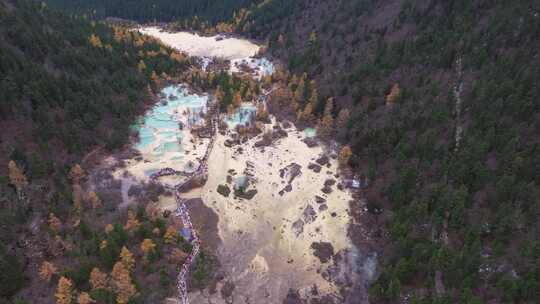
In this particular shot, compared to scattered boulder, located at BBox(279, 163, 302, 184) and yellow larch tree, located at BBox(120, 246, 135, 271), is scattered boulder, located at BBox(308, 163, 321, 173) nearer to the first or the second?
scattered boulder, located at BBox(279, 163, 302, 184)

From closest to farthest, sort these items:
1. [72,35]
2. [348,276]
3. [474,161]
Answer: [348,276], [474,161], [72,35]

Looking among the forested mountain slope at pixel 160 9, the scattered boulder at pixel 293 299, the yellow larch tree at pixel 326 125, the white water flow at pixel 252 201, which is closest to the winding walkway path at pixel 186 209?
the white water flow at pixel 252 201

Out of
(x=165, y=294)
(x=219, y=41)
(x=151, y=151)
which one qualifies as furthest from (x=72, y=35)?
(x=165, y=294)

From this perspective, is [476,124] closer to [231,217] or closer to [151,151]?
[231,217]

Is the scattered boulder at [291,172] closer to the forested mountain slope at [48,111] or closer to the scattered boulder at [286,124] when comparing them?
the scattered boulder at [286,124]

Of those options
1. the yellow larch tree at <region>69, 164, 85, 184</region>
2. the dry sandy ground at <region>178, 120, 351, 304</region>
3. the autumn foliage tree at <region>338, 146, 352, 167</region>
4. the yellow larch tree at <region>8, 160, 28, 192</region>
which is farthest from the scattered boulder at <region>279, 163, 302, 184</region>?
the yellow larch tree at <region>8, 160, 28, 192</region>

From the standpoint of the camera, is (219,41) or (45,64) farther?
(219,41)

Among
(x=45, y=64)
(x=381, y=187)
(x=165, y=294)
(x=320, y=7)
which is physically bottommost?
(x=165, y=294)
